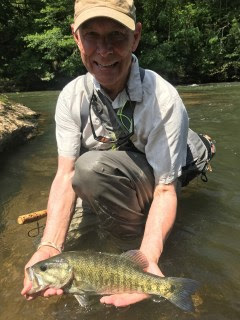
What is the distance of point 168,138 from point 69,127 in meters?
0.82

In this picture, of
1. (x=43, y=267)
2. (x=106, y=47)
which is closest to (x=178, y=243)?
(x=43, y=267)

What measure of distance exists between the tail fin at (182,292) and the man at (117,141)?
0.29 m

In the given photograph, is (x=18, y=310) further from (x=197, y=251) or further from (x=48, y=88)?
(x=48, y=88)

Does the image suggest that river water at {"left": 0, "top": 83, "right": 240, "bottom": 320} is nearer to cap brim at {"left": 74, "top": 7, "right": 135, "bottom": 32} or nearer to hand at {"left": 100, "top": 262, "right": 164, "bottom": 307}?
hand at {"left": 100, "top": 262, "right": 164, "bottom": 307}

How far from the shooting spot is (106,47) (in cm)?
266

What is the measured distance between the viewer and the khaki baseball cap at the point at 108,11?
2.49 meters

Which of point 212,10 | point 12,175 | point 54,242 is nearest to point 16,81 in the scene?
point 212,10

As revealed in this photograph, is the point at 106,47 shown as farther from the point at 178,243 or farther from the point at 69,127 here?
the point at 178,243

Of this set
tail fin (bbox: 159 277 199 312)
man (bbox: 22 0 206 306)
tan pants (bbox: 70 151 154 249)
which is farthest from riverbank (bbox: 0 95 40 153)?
tail fin (bbox: 159 277 199 312)

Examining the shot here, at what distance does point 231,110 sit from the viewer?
416 inches

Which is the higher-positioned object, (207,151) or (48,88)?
(207,151)

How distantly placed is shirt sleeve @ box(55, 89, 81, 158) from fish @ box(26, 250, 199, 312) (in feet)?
3.36

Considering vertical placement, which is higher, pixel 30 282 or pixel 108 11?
pixel 108 11

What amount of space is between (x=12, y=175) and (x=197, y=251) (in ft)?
10.6
